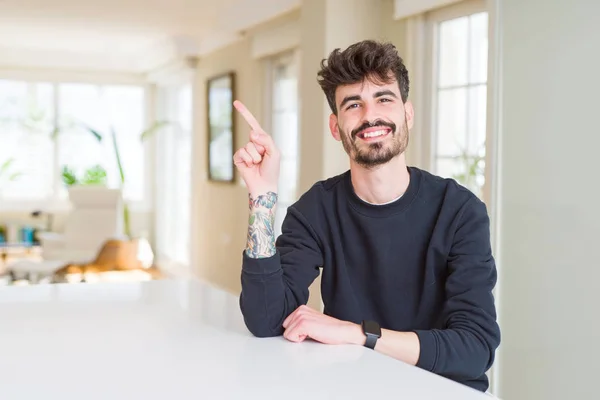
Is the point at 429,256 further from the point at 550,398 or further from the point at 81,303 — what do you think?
the point at 550,398

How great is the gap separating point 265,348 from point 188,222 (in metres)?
7.00

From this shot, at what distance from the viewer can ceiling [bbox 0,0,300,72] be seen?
6.00 metres

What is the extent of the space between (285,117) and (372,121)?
14.1 ft

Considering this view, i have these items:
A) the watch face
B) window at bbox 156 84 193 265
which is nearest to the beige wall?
window at bbox 156 84 193 265

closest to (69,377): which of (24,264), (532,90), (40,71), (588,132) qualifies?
(588,132)

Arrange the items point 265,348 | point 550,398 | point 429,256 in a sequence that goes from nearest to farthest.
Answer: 1. point 265,348
2. point 429,256
3. point 550,398

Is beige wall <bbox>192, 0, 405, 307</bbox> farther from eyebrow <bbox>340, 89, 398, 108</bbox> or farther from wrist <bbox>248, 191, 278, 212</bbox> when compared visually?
wrist <bbox>248, 191, 278, 212</bbox>

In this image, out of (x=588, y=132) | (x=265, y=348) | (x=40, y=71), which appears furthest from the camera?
(x=40, y=71)

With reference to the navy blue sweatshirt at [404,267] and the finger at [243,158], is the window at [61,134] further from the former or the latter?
the finger at [243,158]

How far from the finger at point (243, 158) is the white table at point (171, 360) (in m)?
0.33

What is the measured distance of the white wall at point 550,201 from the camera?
9.19 ft

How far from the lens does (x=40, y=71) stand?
923 centimetres

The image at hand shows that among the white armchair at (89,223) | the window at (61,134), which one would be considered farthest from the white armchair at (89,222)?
the window at (61,134)

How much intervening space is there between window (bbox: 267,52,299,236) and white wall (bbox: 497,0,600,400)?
8.53 ft
